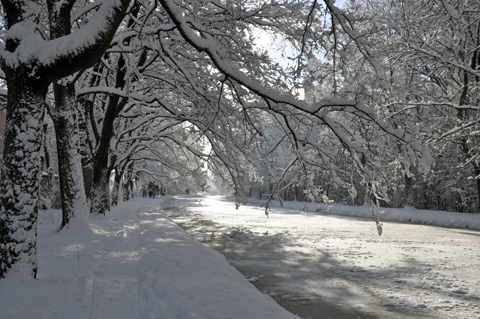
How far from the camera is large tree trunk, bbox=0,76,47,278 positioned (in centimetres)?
477

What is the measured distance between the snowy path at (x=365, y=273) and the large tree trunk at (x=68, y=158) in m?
4.36

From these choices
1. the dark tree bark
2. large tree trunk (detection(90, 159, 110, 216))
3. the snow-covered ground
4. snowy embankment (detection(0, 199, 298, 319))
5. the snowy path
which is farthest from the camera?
large tree trunk (detection(90, 159, 110, 216))

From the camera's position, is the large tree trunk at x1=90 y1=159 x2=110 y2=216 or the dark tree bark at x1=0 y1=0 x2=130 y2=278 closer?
the dark tree bark at x1=0 y1=0 x2=130 y2=278

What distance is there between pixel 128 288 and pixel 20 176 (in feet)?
7.15

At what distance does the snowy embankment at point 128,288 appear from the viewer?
13.5 ft

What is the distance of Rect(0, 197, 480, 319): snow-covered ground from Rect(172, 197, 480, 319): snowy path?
0.02 meters

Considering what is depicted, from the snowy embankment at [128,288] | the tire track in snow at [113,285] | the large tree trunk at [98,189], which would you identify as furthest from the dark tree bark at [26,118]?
the large tree trunk at [98,189]

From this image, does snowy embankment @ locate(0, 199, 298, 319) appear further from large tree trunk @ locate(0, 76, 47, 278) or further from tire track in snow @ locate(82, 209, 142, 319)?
large tree trunk @ locate(0, 76, 47, 278)

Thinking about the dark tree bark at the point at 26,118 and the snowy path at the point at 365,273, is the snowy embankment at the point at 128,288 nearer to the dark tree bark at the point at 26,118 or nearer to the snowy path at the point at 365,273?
the dark tree bark at the point at 26,118

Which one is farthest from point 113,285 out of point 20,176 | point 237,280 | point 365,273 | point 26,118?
point 365,273

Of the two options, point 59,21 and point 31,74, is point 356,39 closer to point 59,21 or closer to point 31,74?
point 31,74

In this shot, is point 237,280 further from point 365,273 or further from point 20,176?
point 20,176

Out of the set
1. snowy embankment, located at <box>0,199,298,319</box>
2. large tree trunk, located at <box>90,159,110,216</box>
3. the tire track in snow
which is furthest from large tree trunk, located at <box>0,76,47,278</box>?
large tree trunk, located at <box>90,159,110,216</box>

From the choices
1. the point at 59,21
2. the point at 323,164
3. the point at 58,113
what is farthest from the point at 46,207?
the point at 323,164
